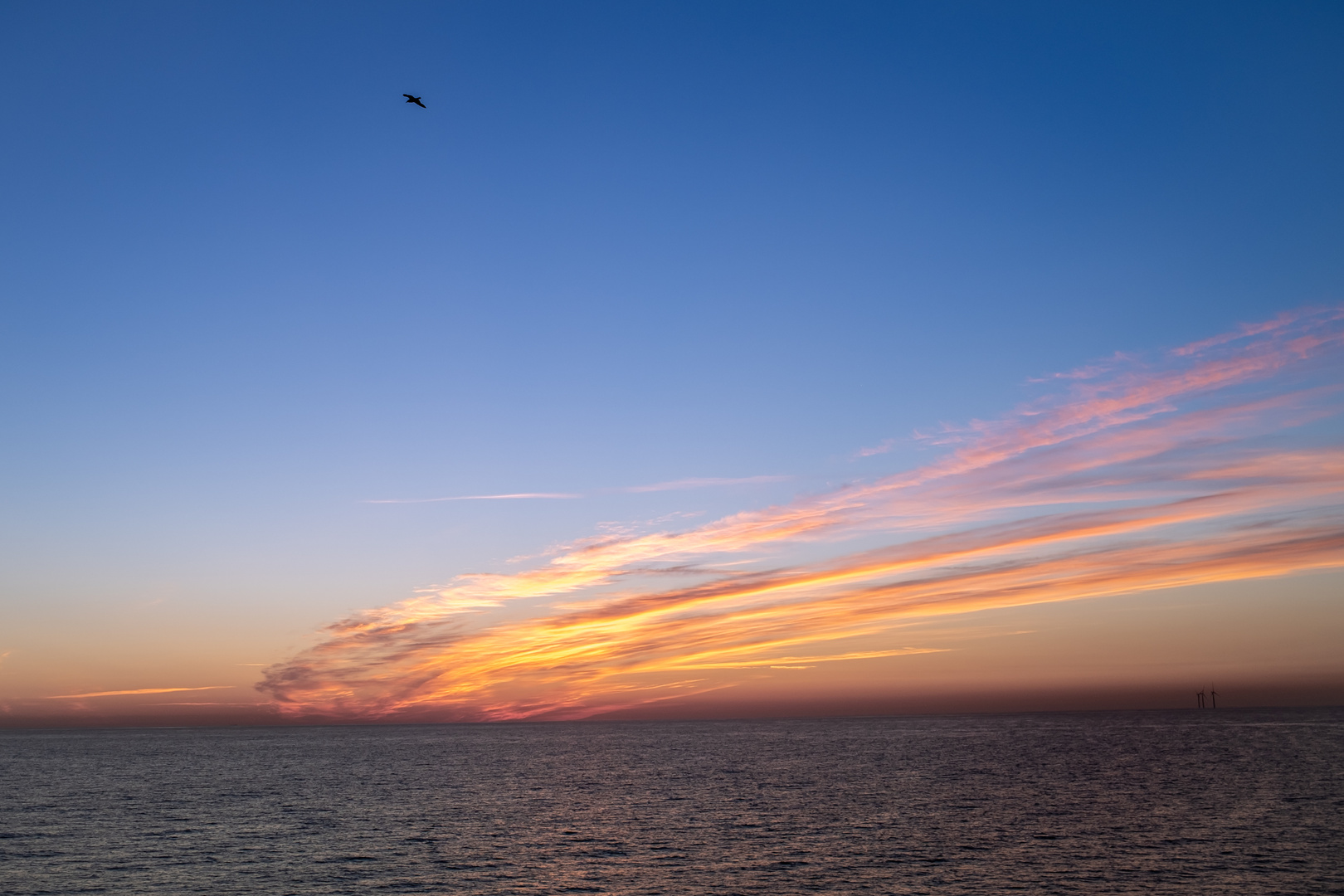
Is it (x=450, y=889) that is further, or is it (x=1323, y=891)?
(x=450, y=889)

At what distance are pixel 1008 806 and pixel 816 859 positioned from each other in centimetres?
3725

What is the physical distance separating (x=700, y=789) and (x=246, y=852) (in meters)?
59.8

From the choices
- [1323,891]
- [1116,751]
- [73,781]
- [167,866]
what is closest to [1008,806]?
[1323,891]

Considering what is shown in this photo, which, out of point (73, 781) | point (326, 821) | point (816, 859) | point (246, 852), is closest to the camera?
point (816, 859)

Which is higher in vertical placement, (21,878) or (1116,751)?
(21,878)

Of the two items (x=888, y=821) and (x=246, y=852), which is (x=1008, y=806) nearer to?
(x=888, y=821)

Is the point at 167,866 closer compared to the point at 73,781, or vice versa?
the point at 167,866

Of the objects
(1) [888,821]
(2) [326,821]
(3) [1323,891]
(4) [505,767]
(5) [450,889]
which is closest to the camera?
(3) [1323,891]

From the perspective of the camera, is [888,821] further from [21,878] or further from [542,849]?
[21,878]

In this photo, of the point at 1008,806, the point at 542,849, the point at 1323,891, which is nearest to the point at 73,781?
the point at 542,849

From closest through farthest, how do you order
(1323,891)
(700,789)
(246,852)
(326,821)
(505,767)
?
(1323,891) → (246,852) → (326,821) → (700,789) → (505,767)

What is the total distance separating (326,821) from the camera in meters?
86.9

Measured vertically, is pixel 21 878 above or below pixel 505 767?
above

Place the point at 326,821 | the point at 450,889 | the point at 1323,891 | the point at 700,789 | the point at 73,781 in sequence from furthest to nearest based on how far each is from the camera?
1. the point at 73,781
2. the point at 700,789
3. the point at 326,821
4. the point at 450,889
5. the point at 1323,891
